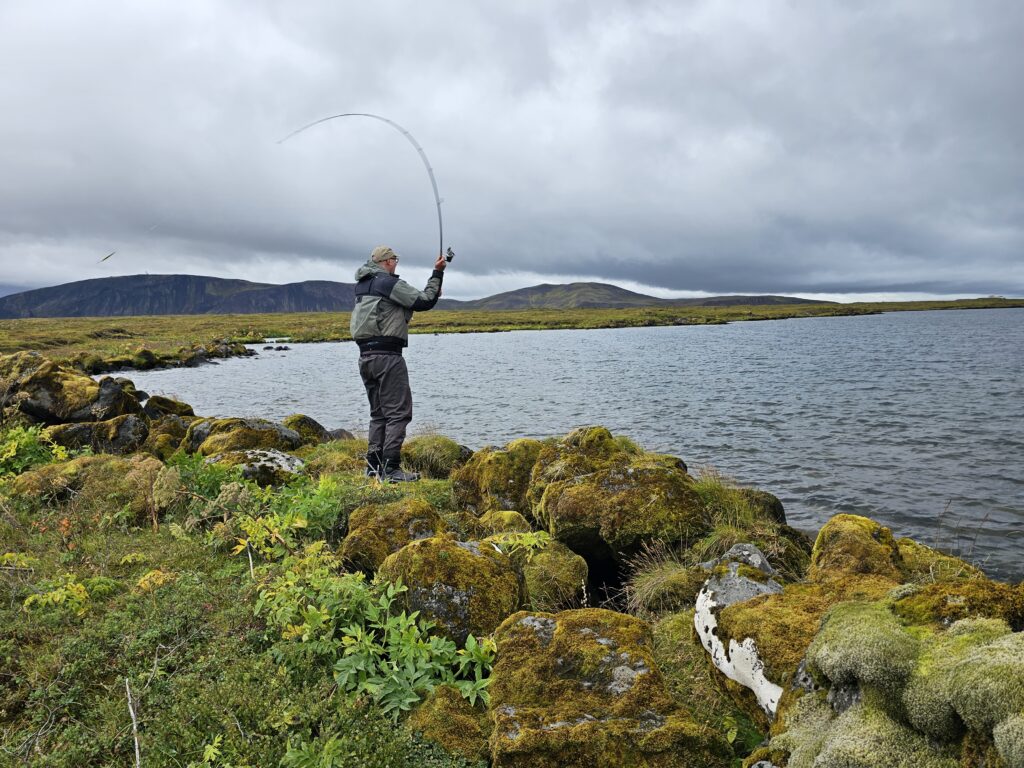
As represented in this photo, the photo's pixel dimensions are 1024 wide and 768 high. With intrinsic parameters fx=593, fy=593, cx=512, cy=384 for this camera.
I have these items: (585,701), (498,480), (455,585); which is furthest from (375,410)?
(585,701)

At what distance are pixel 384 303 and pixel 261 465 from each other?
137 inches

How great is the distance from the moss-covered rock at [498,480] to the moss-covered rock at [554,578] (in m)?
2.70

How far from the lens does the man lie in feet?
34.7

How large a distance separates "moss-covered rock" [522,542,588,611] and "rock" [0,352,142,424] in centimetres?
1408

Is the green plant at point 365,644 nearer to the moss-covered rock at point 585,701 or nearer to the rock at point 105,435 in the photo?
the moss-covered rock at point 585,701

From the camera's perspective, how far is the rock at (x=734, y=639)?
4.12 metres

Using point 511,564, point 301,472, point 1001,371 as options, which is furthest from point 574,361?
point 511,564

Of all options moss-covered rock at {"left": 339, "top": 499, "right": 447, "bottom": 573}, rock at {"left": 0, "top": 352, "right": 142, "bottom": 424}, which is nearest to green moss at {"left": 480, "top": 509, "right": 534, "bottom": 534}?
moss-covered rock at {"left": 339, "top": 499, "right": 447, "bottom": 573}

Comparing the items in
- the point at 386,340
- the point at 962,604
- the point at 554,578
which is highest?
the point at 386,340

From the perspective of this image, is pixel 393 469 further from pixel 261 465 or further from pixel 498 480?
pixel 261 465

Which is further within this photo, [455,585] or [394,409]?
[394,409]

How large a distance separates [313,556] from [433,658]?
1688 mm

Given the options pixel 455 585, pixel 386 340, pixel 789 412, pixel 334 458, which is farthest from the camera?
pixel 789 412

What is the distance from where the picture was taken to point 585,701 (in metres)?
4.05
